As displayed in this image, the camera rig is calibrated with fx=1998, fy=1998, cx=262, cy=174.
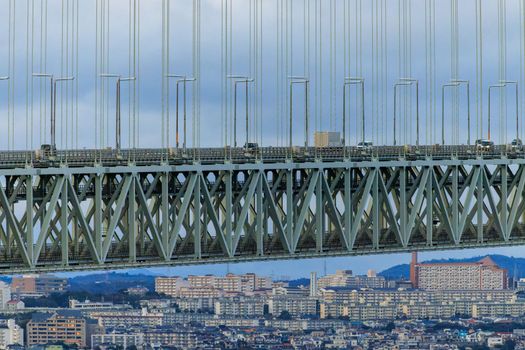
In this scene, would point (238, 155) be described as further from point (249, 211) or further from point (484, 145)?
point (484, 145)

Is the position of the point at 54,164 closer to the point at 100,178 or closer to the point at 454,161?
the point at 100,178

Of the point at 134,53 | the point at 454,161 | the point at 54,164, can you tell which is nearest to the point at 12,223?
the point at 54,164

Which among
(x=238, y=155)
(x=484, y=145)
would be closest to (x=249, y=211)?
(x=238, y=155)

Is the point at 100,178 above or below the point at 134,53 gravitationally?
below

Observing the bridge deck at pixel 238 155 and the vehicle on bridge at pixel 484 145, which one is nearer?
the bridge deck at pixel 238 155

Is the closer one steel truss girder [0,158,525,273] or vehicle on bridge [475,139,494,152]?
steel truss girder [0,158,525,273]

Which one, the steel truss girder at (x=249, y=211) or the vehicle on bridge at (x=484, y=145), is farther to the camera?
the vehicle on bridge at (x=484, y=145)

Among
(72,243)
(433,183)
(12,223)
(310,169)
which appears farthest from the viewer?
(433,183)

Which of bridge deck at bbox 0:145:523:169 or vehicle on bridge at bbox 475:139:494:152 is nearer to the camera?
bridge deck at bbox 0:145:523:169
